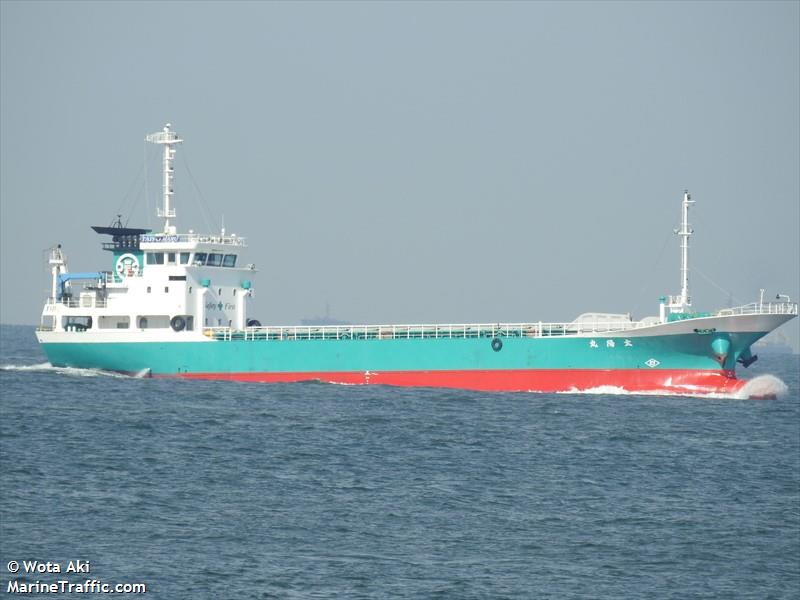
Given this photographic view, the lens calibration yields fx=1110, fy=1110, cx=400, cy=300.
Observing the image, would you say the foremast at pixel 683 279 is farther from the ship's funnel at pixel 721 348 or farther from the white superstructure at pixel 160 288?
the white superstructure at pixel 160 288

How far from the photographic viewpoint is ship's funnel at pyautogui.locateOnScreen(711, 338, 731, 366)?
4450cm

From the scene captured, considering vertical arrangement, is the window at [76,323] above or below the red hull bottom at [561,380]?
above

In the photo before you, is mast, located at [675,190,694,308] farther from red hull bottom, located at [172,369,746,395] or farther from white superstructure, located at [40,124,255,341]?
white superstructure, located at [40,124,255,341]

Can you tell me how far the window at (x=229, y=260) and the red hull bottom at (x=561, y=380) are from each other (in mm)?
8212

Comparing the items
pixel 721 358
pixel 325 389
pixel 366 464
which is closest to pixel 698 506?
pixel 366 464

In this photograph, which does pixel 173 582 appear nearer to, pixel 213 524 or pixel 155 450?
pixel 213 524

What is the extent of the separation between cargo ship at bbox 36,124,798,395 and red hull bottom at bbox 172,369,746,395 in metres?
0.04

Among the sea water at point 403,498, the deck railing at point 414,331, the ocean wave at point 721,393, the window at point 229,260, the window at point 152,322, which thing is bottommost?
the sea water at point 403,498

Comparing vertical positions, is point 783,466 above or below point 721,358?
below

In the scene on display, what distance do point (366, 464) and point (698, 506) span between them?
28.8 ft

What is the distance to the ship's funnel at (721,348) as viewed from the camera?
44.5 meters

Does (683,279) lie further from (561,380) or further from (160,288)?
(160,288)

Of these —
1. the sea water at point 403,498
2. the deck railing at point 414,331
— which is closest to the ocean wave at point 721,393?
the deck railing at point 414,331

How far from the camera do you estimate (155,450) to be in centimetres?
3139
